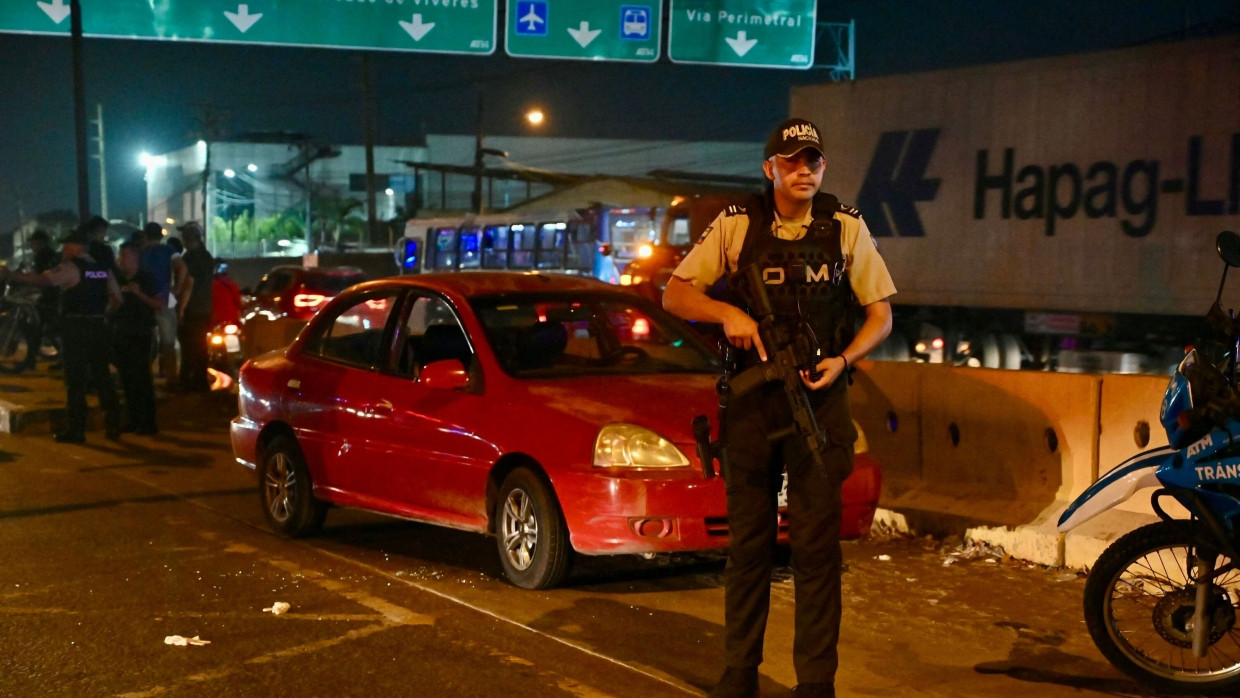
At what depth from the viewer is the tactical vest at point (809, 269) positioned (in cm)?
Result: 439

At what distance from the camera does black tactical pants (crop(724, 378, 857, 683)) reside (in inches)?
173

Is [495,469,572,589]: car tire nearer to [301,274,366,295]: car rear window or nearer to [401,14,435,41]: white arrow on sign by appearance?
[401,14,435,41]: white arrow on sign

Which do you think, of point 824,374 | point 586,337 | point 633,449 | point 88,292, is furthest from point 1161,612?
point 88,292

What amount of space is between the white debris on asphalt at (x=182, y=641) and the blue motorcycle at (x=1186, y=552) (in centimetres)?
338

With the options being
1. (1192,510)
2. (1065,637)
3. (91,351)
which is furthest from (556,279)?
(91,351)

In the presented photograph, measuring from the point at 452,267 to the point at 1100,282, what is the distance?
2305cm

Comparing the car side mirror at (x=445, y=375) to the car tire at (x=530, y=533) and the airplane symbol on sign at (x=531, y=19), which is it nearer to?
the car tire at (x=530, y=533)

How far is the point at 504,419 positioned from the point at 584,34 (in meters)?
13.6

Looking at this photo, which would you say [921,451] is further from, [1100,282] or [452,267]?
[452,267]

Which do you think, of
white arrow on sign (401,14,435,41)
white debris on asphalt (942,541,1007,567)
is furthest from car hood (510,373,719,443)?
white arrow on sign (401,14,435,41)

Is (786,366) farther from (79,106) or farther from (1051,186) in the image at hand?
(79,106)

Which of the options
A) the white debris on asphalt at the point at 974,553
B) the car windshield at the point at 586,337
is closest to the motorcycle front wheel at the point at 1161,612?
the white debris on asphalt at the point at 974,553

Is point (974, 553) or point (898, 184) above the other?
point (898, 184)

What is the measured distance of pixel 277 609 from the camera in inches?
246
